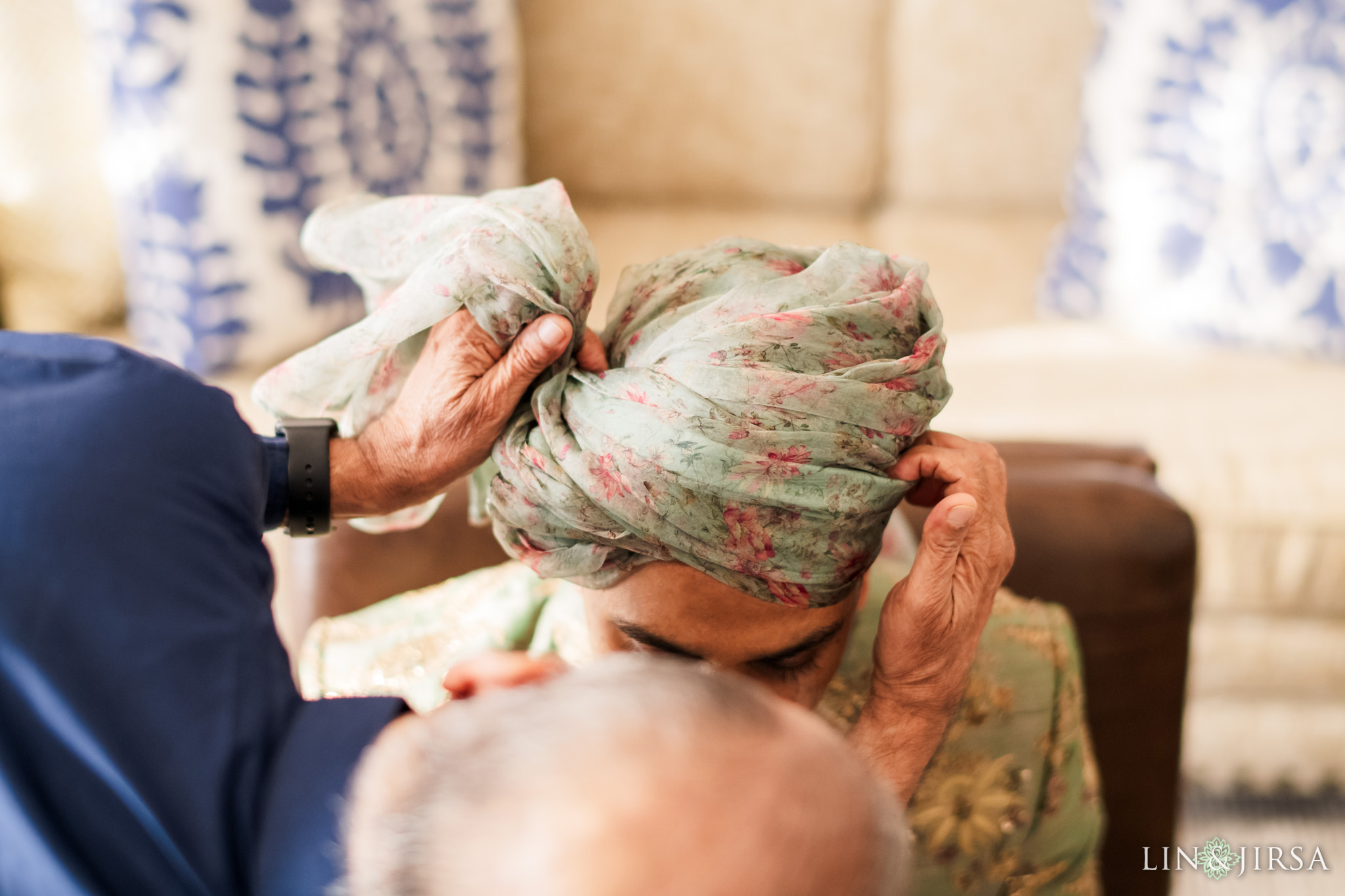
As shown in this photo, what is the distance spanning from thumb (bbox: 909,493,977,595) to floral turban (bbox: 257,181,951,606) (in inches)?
1.5

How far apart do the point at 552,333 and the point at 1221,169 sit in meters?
1.45

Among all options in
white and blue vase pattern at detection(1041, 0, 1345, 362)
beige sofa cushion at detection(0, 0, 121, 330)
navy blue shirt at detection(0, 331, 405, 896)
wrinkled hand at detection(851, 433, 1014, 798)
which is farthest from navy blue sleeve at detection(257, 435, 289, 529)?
white and blue vase pattern at detection(1041, 0, 1345, 362)

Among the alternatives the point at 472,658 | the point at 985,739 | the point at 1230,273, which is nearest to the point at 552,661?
the point at 472,658

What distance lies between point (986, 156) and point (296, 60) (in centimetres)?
140

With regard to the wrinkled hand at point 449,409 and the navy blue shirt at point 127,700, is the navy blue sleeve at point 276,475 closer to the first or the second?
the wrinkled hand at point 449,409

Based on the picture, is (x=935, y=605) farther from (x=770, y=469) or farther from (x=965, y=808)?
(x=965, y=808)

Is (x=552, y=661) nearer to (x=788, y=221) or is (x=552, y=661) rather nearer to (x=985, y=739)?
(x=985, y=739)

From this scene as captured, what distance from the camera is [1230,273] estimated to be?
5.49 feet

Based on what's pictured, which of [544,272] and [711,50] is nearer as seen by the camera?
[544,272]

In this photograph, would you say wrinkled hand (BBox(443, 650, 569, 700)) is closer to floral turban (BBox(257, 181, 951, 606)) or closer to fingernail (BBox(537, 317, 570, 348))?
floral turban (BBox(257, 181, 951, 606))

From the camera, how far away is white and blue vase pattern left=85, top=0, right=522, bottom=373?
1.34 metres

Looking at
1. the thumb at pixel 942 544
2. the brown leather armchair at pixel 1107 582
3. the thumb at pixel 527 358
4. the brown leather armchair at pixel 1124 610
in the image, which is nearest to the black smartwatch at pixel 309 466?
the thumb at pixel 527 358

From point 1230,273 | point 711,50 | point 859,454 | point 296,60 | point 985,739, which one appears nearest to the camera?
point 859,454

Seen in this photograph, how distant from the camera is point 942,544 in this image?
2.52 feet
